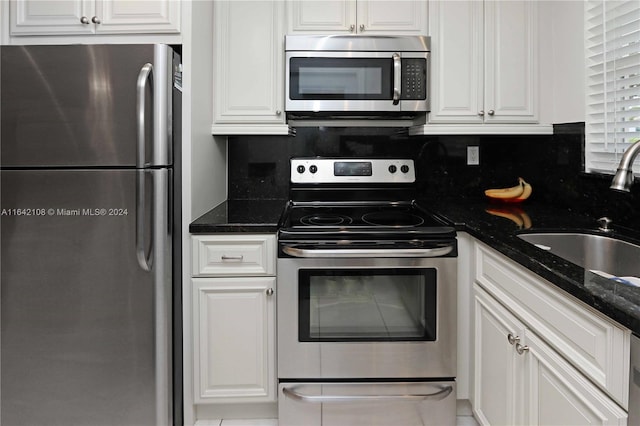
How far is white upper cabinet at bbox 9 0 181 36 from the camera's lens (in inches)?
74.1

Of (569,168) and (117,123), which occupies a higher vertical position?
(117,123)

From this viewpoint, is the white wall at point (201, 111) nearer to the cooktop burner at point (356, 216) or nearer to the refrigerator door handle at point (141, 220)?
the refrigerator door handle at point (141, 220)

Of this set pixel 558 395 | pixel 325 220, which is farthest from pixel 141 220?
pixel 558 395

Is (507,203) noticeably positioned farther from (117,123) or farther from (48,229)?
(48,229)

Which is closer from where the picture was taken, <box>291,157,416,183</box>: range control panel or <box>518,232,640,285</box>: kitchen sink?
<box>518,232,640,285</box>: kitchen sink

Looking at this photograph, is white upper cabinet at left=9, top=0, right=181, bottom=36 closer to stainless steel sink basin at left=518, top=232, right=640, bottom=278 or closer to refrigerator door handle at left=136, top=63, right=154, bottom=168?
refrigerator door handle at left=136, top=63, right=154, bottom=168

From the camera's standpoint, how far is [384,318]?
1.90 metres

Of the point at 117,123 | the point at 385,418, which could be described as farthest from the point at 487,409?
the point at 117,123

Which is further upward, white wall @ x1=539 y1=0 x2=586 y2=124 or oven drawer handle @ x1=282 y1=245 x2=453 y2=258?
white wall @ x1=539 y1=0 x2=586 y2=124

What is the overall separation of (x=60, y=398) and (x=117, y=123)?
1.07 metres

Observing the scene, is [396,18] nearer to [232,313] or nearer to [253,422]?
[232,313]

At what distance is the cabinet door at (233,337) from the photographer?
1.90 meters

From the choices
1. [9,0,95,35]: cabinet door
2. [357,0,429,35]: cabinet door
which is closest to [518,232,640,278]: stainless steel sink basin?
[357,0,429,35]: cabinet door

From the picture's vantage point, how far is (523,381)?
4.48 feet
